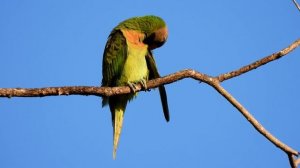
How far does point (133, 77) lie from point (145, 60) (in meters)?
0.45

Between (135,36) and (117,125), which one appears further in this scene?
(135,36)

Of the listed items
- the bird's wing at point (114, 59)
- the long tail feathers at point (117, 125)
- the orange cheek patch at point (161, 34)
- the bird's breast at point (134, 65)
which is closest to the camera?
the long tail feathers at point (117, 125)

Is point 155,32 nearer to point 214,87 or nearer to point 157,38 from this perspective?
point 157,38

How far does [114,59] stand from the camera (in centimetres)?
651

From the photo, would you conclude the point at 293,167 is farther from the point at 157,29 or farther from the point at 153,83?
the point at 157,29

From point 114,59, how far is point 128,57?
0.26 meters

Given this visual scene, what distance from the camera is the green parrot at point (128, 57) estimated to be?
6.33 metres

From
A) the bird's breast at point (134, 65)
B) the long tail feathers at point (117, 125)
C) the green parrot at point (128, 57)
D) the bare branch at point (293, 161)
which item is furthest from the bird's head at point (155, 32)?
the bare branch at point (293, 161)

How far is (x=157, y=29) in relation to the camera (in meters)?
6.59

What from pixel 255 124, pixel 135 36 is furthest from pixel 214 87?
pixel 135 36

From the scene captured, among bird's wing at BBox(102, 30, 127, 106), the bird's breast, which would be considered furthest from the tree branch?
bird's wing at BBox(102, 30, 127, 106)

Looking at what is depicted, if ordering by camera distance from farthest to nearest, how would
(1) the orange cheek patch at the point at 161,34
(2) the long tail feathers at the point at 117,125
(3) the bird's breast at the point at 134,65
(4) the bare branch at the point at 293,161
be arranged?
(1) the orange cheek patch at the point at 161,34 → (3) the bird's breast at the point at 134,65 → (2) the long tail feathers at the point at 117,125 → (4) the bare branch at the point at 293,161

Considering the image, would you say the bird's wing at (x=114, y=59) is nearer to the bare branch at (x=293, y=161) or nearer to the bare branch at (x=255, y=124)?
the bare branch at (x=255, y=124)

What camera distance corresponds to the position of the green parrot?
6332mm
